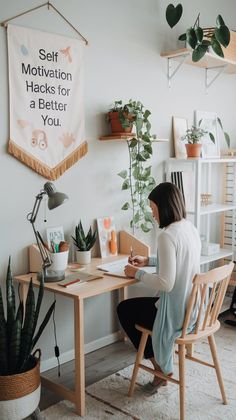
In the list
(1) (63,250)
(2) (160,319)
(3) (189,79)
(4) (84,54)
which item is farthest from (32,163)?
(3) (189,79)

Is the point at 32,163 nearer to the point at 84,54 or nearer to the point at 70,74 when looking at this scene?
the point at 70,74

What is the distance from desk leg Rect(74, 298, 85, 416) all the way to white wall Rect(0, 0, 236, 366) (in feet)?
1.79

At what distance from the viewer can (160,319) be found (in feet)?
7.54

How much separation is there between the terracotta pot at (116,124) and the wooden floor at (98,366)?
1495 millimetres

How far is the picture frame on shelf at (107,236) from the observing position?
3076 mm

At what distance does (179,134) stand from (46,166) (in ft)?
4.49

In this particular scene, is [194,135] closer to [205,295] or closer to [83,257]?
[83,257]

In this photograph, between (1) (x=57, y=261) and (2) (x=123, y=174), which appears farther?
(2) (x=123, y=174)

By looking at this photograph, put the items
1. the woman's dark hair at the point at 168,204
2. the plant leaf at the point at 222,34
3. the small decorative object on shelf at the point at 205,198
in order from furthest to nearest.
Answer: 1. the small decorative object on shelf at the point at 205,198
2. the plant leaf at the point at 222,34
3. the woman's dark hair at the point at 168,204

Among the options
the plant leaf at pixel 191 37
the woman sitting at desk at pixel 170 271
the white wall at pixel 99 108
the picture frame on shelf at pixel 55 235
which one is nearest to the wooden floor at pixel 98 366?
the white wall at pixel 99 108

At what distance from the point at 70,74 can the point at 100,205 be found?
2.88ft

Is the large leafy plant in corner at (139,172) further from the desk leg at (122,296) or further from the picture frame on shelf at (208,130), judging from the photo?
the picture frame on shelf at (208,130)

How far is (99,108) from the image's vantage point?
302 centimetres

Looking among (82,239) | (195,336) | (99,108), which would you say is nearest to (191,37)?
(99,108)
